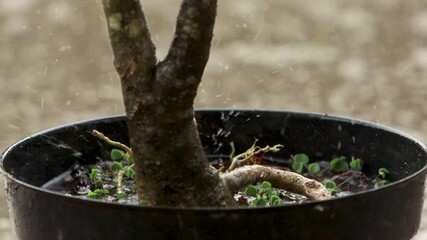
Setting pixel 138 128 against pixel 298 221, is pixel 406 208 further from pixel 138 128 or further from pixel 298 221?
pixel 138 128

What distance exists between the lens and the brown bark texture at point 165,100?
920 millimetres

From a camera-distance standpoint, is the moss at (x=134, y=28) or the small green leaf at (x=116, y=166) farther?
the small green leaf at (x=116, y=166)

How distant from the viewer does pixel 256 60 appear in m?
3.41

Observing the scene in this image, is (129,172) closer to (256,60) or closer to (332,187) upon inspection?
(332,187)

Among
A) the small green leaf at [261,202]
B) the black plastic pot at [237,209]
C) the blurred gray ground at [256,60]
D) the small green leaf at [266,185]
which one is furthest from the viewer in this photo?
the blurred gray ground at [256,60]

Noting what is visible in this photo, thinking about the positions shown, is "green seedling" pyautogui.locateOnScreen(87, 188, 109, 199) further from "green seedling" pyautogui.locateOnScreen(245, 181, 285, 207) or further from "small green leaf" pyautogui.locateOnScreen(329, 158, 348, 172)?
"small green leaf" pyautogui.locateOnScreen(329, 158, 348, 172)

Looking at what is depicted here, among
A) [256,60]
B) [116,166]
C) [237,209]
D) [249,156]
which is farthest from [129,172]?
[256,60]

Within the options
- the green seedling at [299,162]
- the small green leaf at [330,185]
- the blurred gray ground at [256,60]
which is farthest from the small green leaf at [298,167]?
the blurred gray ground at [256,60]

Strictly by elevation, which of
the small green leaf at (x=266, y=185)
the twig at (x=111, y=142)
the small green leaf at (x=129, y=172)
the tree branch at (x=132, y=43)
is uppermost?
the tree branch at (x=132, y=43)

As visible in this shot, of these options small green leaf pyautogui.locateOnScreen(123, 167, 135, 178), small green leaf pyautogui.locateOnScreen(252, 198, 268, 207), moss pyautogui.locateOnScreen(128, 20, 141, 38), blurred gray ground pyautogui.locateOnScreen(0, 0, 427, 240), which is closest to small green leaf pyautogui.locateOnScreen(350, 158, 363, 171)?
small green leaf pyautogui.locateOnScreen(252, 198, 268, 207)

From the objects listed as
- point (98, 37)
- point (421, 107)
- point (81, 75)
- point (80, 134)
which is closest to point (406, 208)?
point (80, 134)

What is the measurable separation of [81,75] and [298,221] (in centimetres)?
257

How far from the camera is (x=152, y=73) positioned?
95 centimetres

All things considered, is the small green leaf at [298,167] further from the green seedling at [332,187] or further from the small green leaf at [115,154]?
the small green leaf at [115,154]
